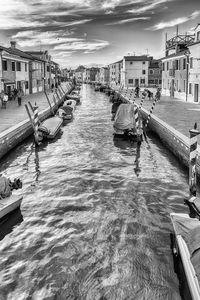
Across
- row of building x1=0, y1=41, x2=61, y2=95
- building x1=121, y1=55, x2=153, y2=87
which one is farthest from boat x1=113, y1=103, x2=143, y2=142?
building x1=121, y1=55, x2=153, y2=87

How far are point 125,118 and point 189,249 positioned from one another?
16.8 m

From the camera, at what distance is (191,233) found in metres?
7.36

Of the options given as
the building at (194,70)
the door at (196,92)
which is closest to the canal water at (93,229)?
the door at (196,92)

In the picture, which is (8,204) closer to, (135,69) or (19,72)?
(19,72)

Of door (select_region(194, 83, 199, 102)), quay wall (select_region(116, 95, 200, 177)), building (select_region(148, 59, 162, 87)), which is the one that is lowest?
quay wall (select_region(116, 95, 200, 177))

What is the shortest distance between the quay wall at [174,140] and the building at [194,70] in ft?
51.5

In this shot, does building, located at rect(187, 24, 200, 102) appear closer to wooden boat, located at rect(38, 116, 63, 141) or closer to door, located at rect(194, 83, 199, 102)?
door, located at rect(194, 83, 199, 102)

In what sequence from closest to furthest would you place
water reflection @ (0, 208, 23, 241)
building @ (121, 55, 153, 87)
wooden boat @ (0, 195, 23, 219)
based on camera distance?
water reflection @ (0, 208, 23, 241) → wooden boat @ (0, 195, 23, 219) → building @ (121, 55, 153, 87)

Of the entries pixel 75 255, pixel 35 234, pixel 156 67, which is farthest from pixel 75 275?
pixel 156 67

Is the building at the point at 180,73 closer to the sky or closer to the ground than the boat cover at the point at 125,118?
closer to the sky

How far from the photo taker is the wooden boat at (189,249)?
604 centimetres

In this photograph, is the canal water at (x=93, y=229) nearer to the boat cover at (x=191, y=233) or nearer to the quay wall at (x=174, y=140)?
the quay wall at (x=174, y=140)

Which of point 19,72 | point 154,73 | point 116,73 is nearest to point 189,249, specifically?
point 19,72

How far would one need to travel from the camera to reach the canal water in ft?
23.5
